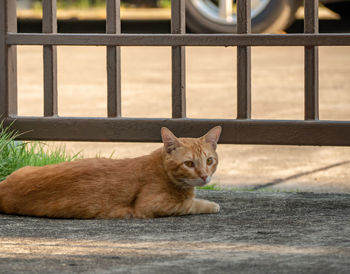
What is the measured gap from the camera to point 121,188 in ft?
13.7

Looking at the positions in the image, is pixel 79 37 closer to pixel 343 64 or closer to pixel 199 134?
pixel 199 134

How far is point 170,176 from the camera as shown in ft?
13.8

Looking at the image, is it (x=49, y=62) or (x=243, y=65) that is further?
(x=49, y=62)

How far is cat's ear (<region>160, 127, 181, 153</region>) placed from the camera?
13.8ft

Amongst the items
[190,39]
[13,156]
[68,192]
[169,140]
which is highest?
[190,39]

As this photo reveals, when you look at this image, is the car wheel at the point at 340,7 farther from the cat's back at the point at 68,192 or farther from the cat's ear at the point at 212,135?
the cat's back at the point at 68,192

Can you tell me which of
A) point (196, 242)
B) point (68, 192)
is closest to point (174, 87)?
point (68, 192)

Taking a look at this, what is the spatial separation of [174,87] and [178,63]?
152mm

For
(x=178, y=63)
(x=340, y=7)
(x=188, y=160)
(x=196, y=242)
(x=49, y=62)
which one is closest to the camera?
(x=196, y=242)

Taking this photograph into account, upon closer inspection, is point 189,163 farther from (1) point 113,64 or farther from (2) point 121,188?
(1) point 113,64

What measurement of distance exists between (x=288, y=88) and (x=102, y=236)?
5054 millimetres

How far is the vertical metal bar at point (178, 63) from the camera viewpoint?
498cm

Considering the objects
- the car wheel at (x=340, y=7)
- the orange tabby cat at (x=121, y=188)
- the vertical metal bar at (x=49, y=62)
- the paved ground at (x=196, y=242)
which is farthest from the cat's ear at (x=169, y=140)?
the car wheel at (x=340, y=7)

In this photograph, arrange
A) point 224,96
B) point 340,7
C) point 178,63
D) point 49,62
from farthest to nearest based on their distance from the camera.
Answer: point 340,7 → point 224,96 → point 49,62 → point 178,63
